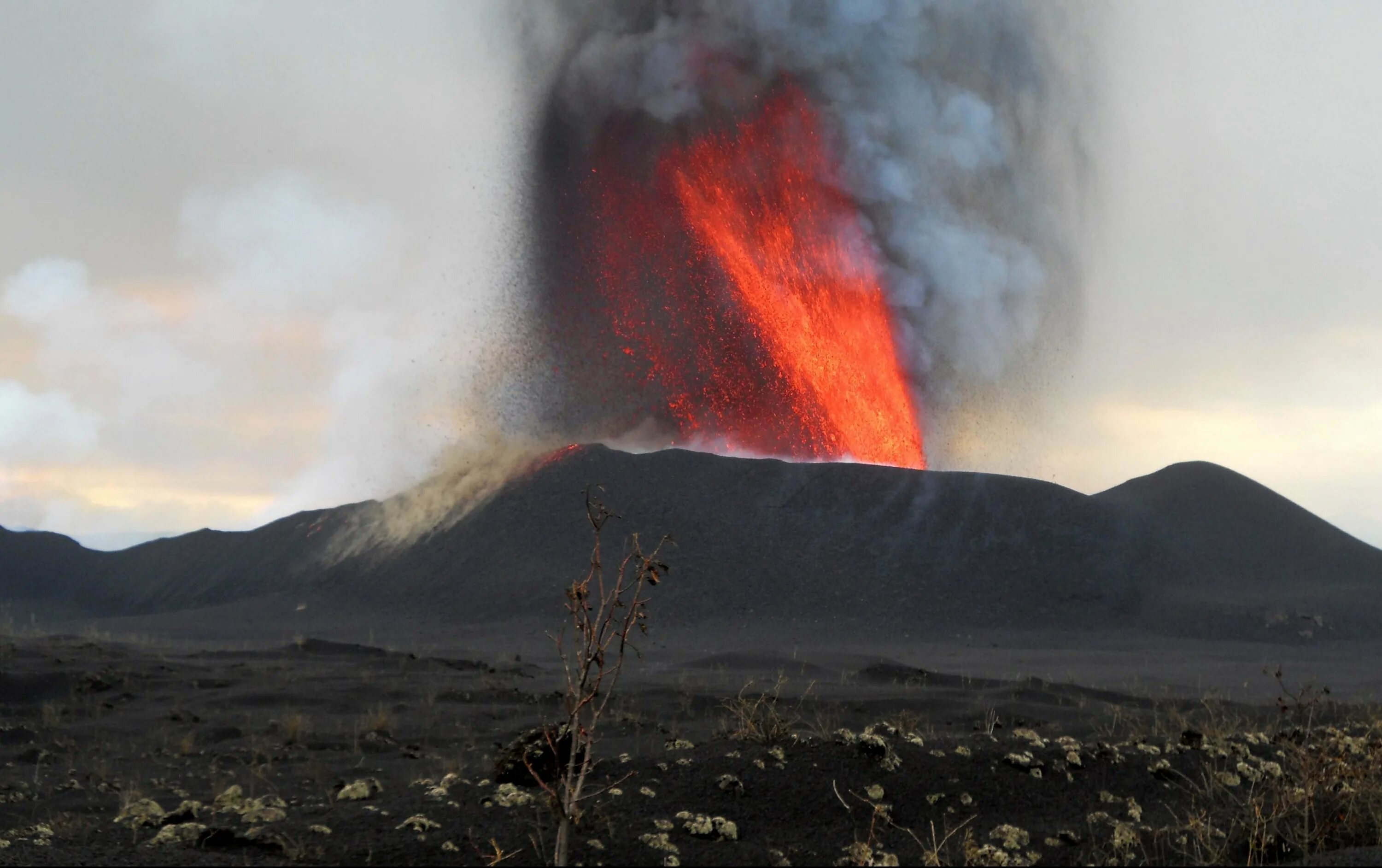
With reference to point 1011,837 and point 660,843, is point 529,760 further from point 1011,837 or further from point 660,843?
point 1011,837

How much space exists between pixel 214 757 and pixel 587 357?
43.1 m

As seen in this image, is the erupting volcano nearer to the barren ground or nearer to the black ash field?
the black ash field

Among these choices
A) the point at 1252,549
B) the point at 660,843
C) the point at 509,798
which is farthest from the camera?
the point at 1252,549

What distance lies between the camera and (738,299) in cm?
5253

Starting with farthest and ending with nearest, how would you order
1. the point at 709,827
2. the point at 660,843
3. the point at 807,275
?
the point at 807,275
the point at 709,827
the point at 660,843

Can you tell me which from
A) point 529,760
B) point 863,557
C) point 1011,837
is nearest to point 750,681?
point 529,760

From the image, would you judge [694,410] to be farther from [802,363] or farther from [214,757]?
[214,757]

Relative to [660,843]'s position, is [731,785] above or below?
above

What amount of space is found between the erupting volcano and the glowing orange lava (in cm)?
7

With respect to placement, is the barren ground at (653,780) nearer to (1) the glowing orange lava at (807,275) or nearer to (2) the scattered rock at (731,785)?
(2) the scattered rock at (731,785)

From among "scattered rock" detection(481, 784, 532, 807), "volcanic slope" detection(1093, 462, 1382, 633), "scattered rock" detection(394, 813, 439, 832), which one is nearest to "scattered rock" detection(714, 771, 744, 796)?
"scattered rock" detection(481, 784, 532, 807)

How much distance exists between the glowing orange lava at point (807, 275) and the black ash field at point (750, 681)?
7.13 meters

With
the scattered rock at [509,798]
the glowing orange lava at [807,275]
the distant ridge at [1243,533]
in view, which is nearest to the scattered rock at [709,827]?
the scattered rock at [509,798]

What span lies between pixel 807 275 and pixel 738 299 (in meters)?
3.53
